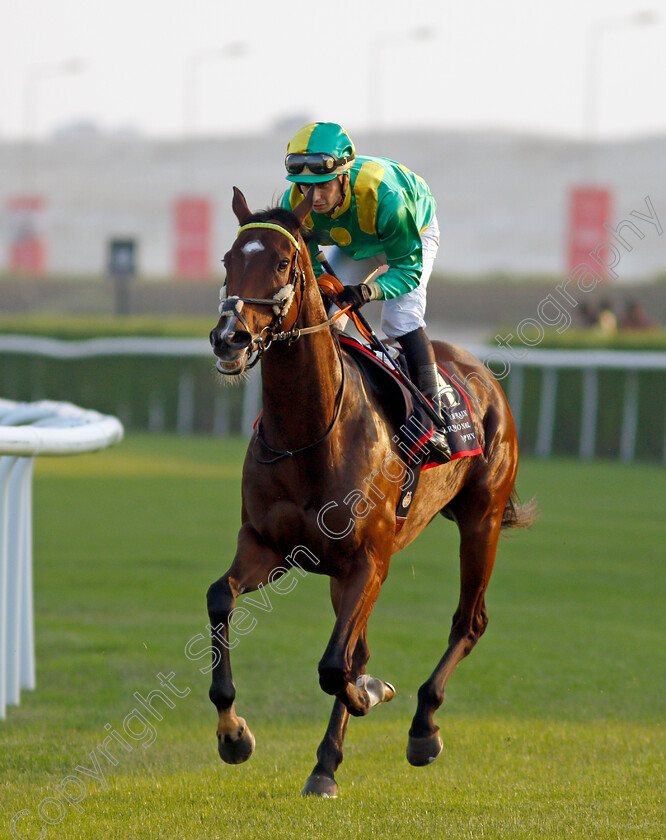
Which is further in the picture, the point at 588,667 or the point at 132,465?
the point at 132,465

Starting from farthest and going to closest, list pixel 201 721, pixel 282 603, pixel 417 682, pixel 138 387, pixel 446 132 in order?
1. pixel 446 132
2. pixel 138 387
3. pixel 282 603
4. pixel 417 682
5. pixel 201 721

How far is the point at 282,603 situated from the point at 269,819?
3.31 meters

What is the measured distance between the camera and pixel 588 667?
5.34 metres

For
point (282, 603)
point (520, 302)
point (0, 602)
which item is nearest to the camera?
point (0, 602)

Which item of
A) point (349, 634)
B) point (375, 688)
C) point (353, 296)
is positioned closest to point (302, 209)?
point (353, 296)

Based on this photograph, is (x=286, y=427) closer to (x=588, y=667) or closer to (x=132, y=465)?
(x=588, y=667)

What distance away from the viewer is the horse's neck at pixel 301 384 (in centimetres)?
340

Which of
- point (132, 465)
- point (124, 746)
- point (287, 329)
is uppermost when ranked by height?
point (287, 329)

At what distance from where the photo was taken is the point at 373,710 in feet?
16.2

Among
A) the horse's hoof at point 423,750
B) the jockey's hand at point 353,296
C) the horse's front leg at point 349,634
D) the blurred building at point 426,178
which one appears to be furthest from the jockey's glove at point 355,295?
the blurred building at point 426,178

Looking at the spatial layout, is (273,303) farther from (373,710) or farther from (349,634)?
(373,710)

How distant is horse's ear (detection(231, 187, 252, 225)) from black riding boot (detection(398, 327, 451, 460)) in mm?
989

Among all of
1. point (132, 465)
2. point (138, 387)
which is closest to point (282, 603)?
point (132, 465)

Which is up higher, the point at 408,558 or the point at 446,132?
the point at 446,132
